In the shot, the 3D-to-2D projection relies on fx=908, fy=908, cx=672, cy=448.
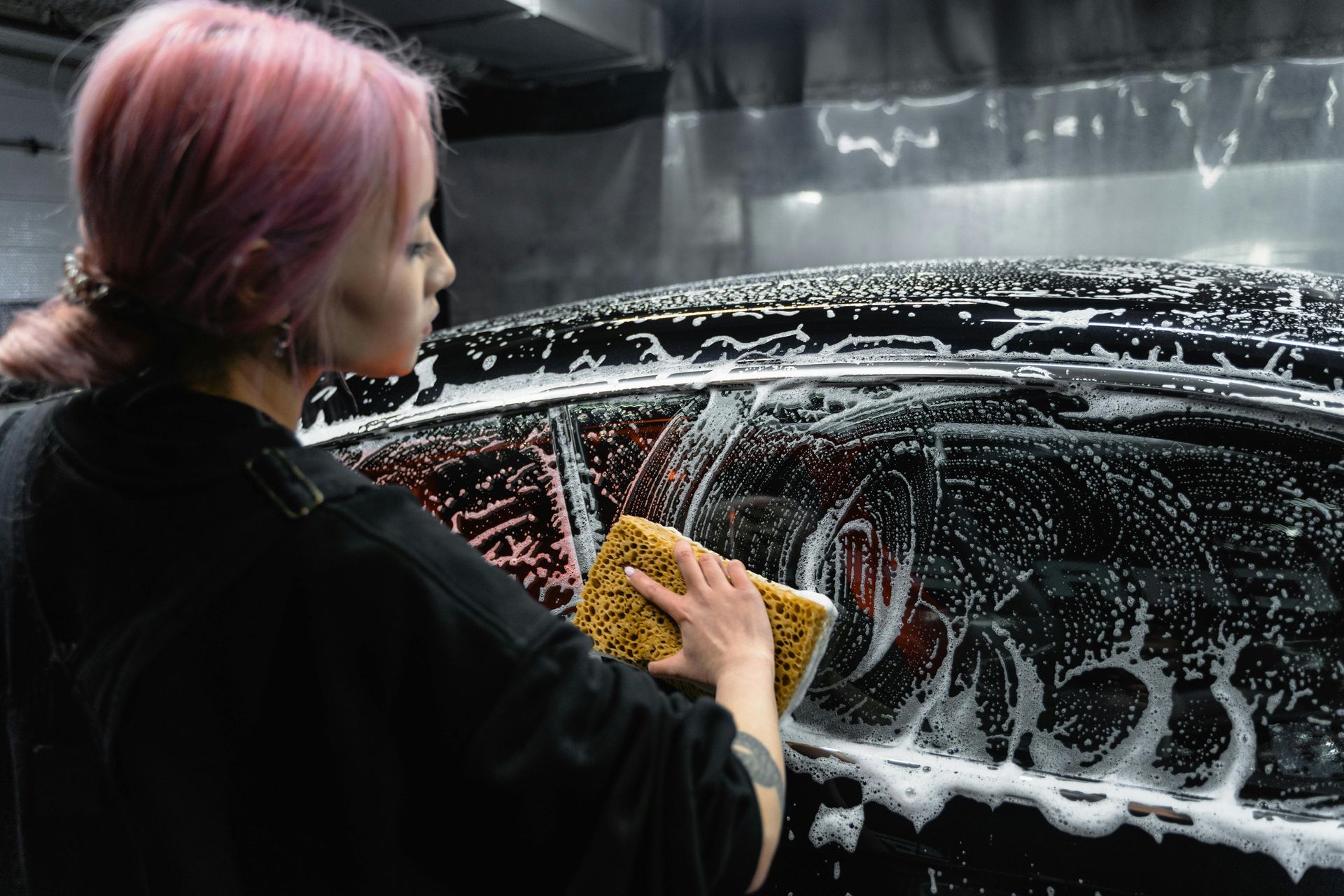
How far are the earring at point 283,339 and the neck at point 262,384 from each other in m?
0.01

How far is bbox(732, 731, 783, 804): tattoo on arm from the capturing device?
677mm

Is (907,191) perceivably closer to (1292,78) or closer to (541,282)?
(1292,78)

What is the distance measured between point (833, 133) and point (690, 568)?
3.89 metres

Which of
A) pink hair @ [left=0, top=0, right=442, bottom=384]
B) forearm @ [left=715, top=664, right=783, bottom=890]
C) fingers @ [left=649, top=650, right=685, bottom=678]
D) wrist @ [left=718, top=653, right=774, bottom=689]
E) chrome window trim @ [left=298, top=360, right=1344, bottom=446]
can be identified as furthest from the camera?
chrome window trim @ [left=298, top=360, right=1344, bottom=446]

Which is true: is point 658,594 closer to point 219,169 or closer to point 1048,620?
point 1048,620

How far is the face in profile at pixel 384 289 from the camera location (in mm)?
638

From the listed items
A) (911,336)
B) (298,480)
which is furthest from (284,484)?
(911,336)

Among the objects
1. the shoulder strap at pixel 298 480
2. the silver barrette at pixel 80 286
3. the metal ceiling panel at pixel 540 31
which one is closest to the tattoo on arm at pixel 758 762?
the shoulder strap at pixel 298 480

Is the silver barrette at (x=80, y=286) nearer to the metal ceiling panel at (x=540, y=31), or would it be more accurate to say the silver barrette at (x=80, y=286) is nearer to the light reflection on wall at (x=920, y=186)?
the metal ceiling panel at (x=540, y=31)

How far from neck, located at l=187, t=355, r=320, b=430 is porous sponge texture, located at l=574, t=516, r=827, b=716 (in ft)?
1.38

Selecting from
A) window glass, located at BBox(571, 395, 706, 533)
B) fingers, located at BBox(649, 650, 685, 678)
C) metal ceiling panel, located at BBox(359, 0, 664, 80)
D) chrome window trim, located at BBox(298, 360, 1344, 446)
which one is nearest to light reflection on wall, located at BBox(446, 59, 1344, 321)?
metal ceiling panel, located at BBox(359, 0, 664, 80)

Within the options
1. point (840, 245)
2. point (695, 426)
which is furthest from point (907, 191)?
point (695, 426)

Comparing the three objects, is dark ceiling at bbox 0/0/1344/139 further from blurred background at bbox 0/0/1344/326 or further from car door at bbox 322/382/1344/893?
car door at bbox 322/382/1344/893

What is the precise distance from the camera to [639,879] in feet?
1.97
